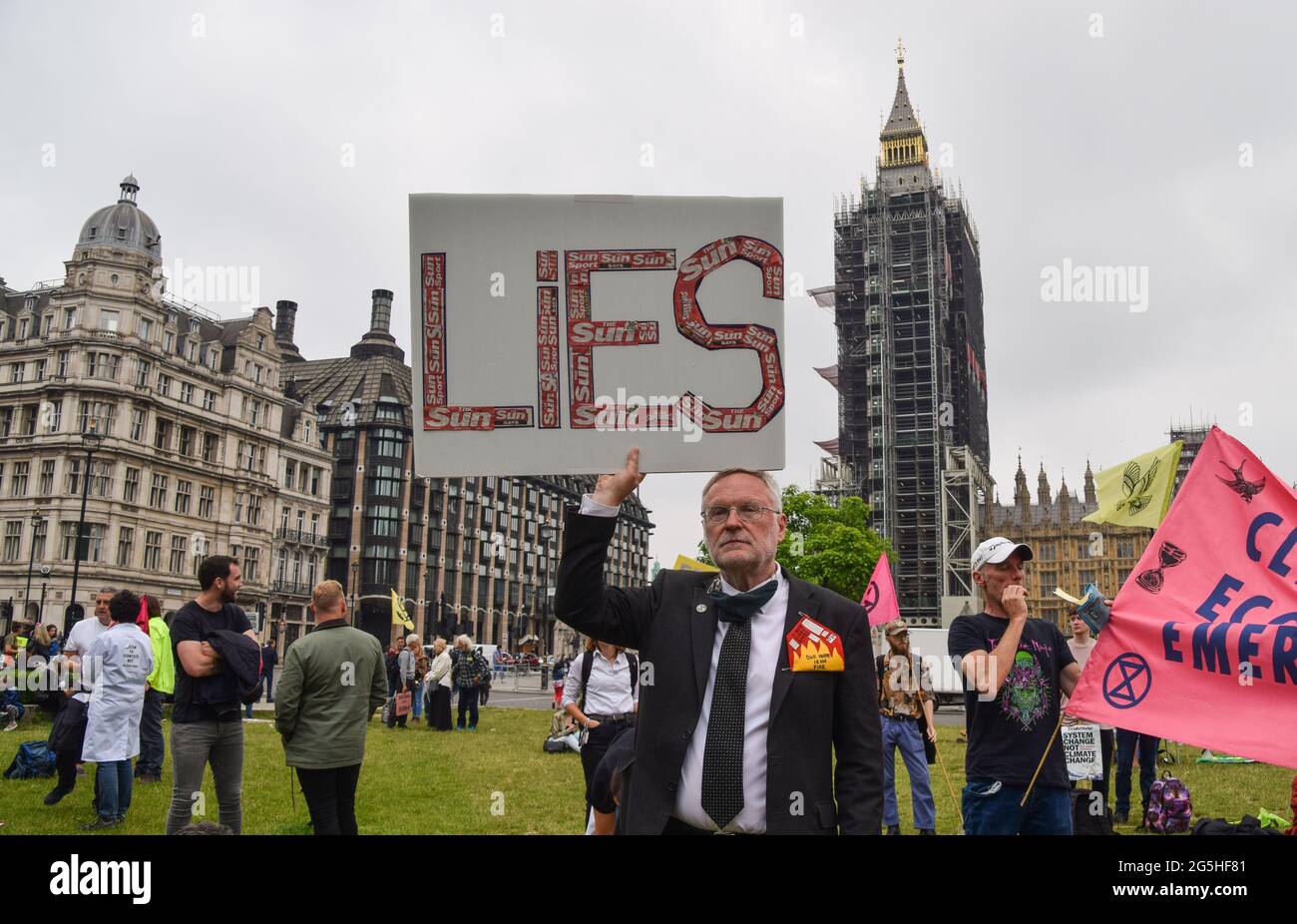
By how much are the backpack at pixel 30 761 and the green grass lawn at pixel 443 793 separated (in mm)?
330

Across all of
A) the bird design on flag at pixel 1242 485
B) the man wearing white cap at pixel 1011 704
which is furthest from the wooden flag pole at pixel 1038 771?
the bird design on flag at pixel 1242 485

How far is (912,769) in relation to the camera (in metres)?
10.3

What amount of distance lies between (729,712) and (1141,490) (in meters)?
6.20

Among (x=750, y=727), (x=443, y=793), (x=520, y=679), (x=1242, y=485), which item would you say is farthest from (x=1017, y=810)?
(x=520, y=679)

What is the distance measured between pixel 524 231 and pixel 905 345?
78.0 m

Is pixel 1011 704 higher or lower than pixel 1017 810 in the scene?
higher

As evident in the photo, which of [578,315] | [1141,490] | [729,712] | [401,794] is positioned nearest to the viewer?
[729,712]

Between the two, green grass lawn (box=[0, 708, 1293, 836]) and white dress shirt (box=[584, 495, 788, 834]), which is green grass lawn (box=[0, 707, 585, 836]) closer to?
green grass lawn (box=[0, 708, 1293, 836])

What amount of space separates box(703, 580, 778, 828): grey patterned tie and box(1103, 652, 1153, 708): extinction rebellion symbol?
110 inches

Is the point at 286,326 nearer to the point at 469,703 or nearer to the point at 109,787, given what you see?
the point at 469,703

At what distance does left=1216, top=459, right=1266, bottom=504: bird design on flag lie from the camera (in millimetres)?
5254

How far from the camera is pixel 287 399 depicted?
8075cm

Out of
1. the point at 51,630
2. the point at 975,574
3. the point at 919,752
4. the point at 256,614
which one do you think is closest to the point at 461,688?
the point at 51,630

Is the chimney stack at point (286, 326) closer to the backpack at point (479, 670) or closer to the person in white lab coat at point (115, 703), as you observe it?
the backpack at point (479, 670)
